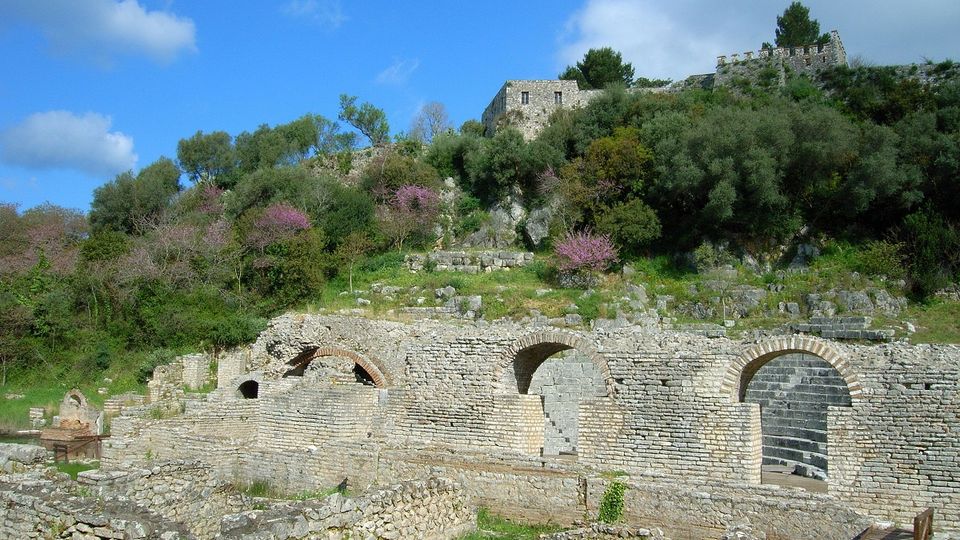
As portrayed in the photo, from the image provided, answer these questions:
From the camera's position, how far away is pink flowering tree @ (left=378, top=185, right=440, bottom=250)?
107 feet

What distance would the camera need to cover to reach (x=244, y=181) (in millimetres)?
36719

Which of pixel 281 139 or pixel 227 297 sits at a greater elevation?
pixel 281 139

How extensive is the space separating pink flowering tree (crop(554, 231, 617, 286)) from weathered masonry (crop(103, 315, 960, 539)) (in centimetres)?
1008

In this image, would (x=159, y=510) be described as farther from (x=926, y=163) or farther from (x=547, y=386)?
(x=926, y=163)

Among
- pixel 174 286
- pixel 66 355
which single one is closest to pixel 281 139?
pixel 174 286

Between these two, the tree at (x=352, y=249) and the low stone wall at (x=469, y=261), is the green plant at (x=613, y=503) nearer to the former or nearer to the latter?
the low stone wall at (x=469, y=261)

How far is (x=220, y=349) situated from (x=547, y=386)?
13343 millimetres

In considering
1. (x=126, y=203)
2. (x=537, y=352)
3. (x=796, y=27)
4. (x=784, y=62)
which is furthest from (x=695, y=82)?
(x=537, y=352)

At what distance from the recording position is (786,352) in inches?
425

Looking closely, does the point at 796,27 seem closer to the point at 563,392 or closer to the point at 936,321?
the point at 936,321

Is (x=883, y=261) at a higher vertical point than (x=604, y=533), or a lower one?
higher

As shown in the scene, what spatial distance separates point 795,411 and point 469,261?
17176 mm

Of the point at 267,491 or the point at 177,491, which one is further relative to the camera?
the point at 267,491

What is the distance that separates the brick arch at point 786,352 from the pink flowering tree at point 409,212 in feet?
73.8
